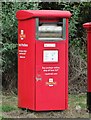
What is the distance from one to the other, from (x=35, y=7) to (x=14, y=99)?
87.0 inches

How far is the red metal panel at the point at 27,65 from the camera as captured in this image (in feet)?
24.0

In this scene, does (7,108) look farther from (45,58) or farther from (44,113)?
(45,58)

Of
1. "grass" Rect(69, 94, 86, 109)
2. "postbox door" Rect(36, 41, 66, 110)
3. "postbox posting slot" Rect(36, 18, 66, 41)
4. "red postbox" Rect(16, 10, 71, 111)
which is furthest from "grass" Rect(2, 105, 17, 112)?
"postbox posting slot" Rect(36, 18, 66, 41)

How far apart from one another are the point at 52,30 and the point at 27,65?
0.71 m

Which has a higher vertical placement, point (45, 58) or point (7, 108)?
point (45, 58)

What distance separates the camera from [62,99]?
24.6 feet

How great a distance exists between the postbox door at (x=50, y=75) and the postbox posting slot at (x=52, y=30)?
100 millimetres

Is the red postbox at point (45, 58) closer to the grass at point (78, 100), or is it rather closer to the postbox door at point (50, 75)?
the postbox door at point (50, 75)

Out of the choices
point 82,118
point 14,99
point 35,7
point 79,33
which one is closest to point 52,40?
point 82,118

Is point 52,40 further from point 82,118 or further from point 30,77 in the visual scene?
point 82,118

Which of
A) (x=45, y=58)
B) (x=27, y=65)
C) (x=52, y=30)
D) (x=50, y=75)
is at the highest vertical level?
(x=52, y=30)

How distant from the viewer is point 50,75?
24.2 feet

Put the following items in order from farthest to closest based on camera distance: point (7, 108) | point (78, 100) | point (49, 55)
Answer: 1. point (78, 100)
2. point (7, 108)
3. point (49, 55)

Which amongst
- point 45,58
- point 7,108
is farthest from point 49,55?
point 7,108
